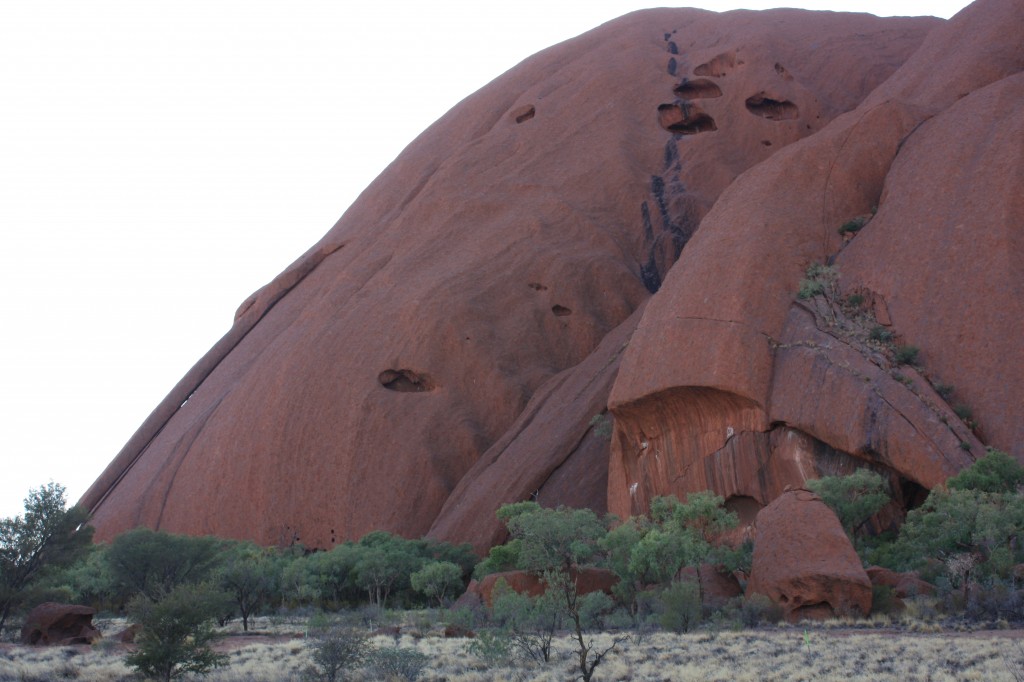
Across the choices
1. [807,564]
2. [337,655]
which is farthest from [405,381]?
[337,655]

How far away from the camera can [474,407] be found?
3712 cm

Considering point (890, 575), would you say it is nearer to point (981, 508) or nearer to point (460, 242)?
point (981, 508)

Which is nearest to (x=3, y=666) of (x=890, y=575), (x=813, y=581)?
(x=813, y=581)

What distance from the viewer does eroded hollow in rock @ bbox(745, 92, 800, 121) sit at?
1852 inches

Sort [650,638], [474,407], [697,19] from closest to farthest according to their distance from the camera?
[650,638], [474,407], [697,19]

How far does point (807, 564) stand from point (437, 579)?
12132mm

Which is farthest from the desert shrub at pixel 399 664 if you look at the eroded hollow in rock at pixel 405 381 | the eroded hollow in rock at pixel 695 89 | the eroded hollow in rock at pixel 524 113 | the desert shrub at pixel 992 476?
the eroded hollow in rock at pixel 695 89

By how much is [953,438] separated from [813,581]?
724cm

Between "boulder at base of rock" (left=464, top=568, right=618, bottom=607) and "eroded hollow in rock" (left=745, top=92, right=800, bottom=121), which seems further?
"eroded hollow in rock" (left=745, top=92, right=800, bottom=121)

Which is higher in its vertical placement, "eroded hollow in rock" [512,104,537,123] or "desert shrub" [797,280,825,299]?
"eroded hollow in rock" [512,104,537,123]

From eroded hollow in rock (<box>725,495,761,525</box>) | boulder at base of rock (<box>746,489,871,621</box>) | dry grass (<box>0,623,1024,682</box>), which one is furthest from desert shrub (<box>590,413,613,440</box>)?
dry grass (<box>0,623,1024,682</box>)

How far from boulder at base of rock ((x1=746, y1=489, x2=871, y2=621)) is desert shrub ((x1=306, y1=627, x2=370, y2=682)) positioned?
783cm

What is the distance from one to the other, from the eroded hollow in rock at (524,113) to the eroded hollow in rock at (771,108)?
999 cm

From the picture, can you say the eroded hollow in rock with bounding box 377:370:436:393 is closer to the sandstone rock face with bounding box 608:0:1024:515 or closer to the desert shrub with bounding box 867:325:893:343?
the sandstone rock face with bounding box 608:0:1024:515
